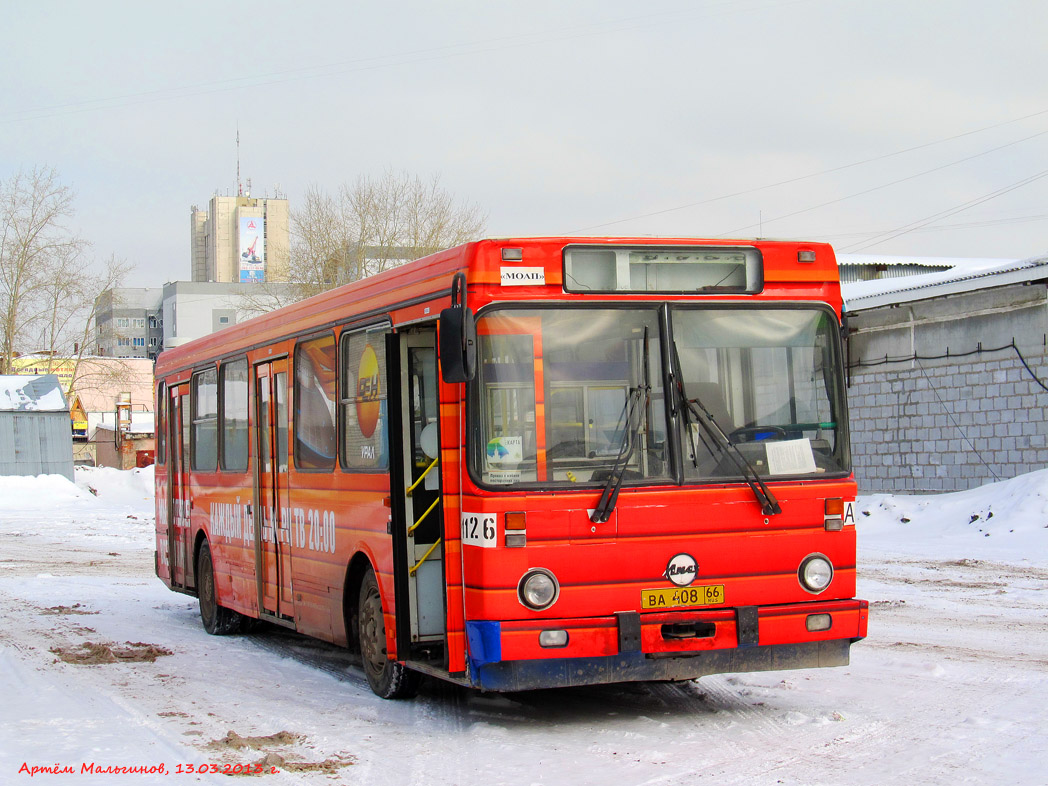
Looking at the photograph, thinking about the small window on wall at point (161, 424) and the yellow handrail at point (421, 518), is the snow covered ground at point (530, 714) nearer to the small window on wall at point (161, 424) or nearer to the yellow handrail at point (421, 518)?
the yellow handrail at point (421, 518)

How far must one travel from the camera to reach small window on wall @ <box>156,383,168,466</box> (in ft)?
49.2

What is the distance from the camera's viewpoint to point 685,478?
728 centimetres

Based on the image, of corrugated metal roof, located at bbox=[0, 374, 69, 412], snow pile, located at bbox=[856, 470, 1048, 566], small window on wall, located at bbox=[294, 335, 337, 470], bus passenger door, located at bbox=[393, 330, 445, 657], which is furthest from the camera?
→ corrugated metal roof, located at bbox=[0, 374, 69, 412]

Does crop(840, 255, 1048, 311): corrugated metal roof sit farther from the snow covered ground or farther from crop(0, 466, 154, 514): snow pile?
crop(0, 466, 154, 514): snow pile

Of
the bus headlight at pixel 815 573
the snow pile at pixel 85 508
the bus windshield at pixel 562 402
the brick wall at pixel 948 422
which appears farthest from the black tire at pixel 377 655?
the snow pile at pixel 85 508

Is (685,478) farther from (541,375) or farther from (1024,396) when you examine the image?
(1024,396)

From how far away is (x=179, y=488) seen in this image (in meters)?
14.4

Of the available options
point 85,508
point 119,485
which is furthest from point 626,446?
point 119,485

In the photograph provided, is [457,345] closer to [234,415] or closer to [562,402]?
[562,402]

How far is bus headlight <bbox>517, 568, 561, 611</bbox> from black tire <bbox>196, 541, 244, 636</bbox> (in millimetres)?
6687

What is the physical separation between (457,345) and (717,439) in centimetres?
169

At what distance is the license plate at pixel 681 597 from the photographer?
23.6ft

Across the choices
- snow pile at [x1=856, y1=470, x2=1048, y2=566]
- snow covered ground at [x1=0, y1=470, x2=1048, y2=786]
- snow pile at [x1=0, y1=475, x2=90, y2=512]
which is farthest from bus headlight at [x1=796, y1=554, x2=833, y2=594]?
snow pile at [x1=0, y1=475, x2=90, y2=512]

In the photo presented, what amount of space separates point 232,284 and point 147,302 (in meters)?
27.2
